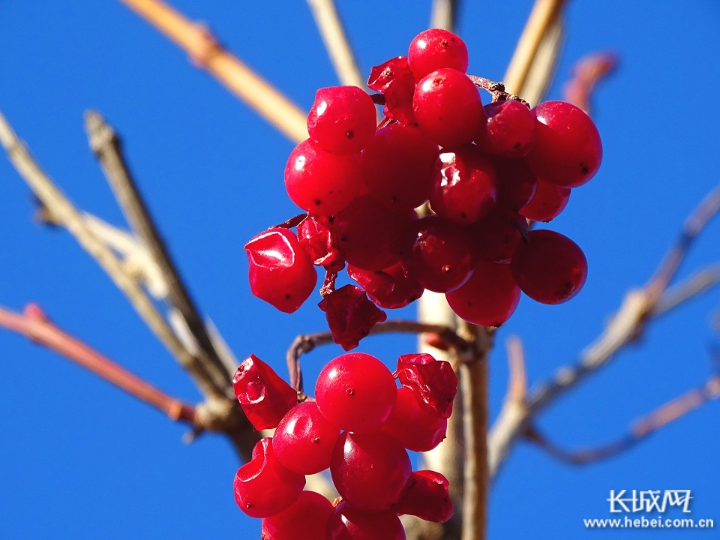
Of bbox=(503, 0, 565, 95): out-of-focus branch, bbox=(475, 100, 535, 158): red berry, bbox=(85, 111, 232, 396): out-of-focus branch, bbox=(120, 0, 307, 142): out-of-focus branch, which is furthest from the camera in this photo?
bbox=(120, 0, 307, 142): out-of-focus branch

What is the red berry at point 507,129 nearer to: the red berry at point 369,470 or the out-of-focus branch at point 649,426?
the red berry at point 369,470

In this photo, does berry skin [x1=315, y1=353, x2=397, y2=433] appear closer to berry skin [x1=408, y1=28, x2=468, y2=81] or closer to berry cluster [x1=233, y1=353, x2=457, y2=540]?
berry cluster [x1=233, y1=353, x2=457, y2=540]

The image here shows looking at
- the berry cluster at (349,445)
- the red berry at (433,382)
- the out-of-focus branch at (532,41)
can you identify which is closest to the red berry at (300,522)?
the berry cluster at (349,445)

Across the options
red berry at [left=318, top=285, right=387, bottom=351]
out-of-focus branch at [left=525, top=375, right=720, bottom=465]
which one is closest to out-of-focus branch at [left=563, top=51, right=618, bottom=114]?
out-of-focus branch at [left=525, top=375, right=720, bottom=465]

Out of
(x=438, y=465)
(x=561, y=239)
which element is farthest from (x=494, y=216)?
(x=438, y=465)

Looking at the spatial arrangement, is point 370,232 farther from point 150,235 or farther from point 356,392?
point 150,235

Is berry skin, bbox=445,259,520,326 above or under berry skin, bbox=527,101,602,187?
under
